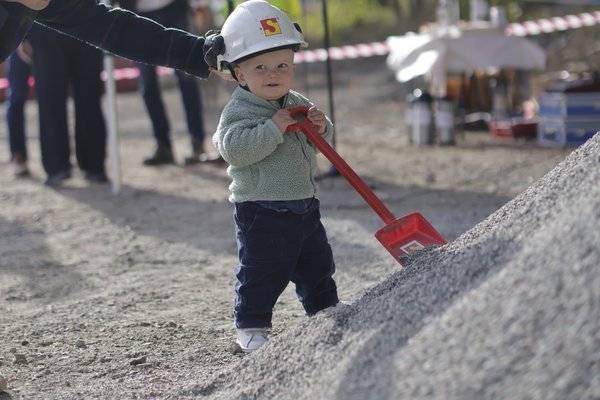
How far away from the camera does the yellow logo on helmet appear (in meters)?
3.38

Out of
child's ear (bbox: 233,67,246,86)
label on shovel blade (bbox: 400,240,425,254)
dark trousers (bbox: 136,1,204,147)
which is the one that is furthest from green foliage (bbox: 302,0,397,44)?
child's ear (bbox: 233,67,246,86)

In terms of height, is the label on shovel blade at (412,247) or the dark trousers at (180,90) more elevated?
the dark trousers at (180,90)

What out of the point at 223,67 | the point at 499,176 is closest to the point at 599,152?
the point at 223,67

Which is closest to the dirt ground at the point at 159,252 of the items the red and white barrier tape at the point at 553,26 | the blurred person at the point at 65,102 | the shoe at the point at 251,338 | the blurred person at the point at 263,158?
the shoe at the point at 251,338

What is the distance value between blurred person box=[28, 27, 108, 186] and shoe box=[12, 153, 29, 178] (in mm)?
691

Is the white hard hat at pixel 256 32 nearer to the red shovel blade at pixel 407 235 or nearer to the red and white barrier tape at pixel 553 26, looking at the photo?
the red shovel blade at pixel 407 235

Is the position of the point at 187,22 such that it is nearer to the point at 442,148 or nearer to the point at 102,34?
the point at 442,148

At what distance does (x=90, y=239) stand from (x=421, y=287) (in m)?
3.18

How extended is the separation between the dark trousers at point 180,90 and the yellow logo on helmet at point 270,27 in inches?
163

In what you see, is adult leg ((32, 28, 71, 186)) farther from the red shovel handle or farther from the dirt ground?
the red shovel handle

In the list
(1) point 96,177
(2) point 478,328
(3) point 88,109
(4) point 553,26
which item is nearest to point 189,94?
(3) point 88,109

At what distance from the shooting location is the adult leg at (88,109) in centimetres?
725

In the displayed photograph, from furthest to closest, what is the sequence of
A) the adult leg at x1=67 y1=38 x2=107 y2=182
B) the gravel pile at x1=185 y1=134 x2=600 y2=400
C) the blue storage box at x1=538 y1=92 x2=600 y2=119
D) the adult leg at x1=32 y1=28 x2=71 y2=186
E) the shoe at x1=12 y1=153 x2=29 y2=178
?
1. the shoe at x1=12 y1=153 x2=29 y2=178
2. the blue storage box at x1=538 y1=92 x2=600 y2=119
3. the adult leg at x1=67 y1=38 x2=107 y2=182
4. the adult leg at x1=32 y1=28 x2=71 y2=186
5. the gravel pile at x1=185 y1=134 x2=600 y2=400

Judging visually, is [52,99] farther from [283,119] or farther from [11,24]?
[283,119]
